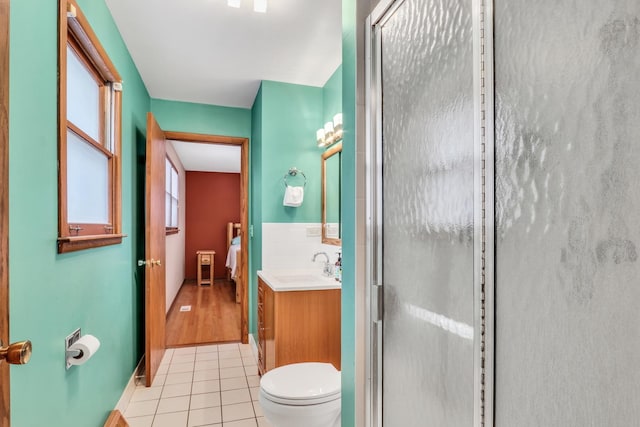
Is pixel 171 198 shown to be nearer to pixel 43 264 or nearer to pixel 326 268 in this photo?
pixel 326 268

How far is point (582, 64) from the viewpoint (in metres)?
0.48

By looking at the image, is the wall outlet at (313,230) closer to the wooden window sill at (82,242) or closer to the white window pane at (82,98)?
the wooden window sill at (82,242)

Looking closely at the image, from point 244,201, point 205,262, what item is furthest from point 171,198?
point 244,201

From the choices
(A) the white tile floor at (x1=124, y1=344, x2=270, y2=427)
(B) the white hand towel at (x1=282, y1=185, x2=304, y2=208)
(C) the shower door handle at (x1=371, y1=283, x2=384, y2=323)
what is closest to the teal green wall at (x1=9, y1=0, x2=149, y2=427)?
(A) the white tile floor at (x1=124, y1=344, x2=270, y2=427)

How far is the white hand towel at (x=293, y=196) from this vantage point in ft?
9.75

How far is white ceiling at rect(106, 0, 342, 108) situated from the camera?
2.02 metres

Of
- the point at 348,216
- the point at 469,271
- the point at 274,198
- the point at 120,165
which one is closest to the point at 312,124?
the point at 274,198

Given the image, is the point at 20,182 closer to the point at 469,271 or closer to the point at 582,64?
the point at 469,271

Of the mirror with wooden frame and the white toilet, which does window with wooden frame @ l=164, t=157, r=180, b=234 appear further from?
the white toilet

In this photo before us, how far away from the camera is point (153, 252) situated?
267 centimetres

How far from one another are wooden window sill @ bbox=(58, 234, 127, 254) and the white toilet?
1051 millimetres

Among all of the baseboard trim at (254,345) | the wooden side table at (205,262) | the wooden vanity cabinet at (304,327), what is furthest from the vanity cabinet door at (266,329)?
the wooden side table at (205,262)

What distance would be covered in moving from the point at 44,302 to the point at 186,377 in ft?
6.08

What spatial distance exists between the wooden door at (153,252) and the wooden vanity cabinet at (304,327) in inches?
38.4
